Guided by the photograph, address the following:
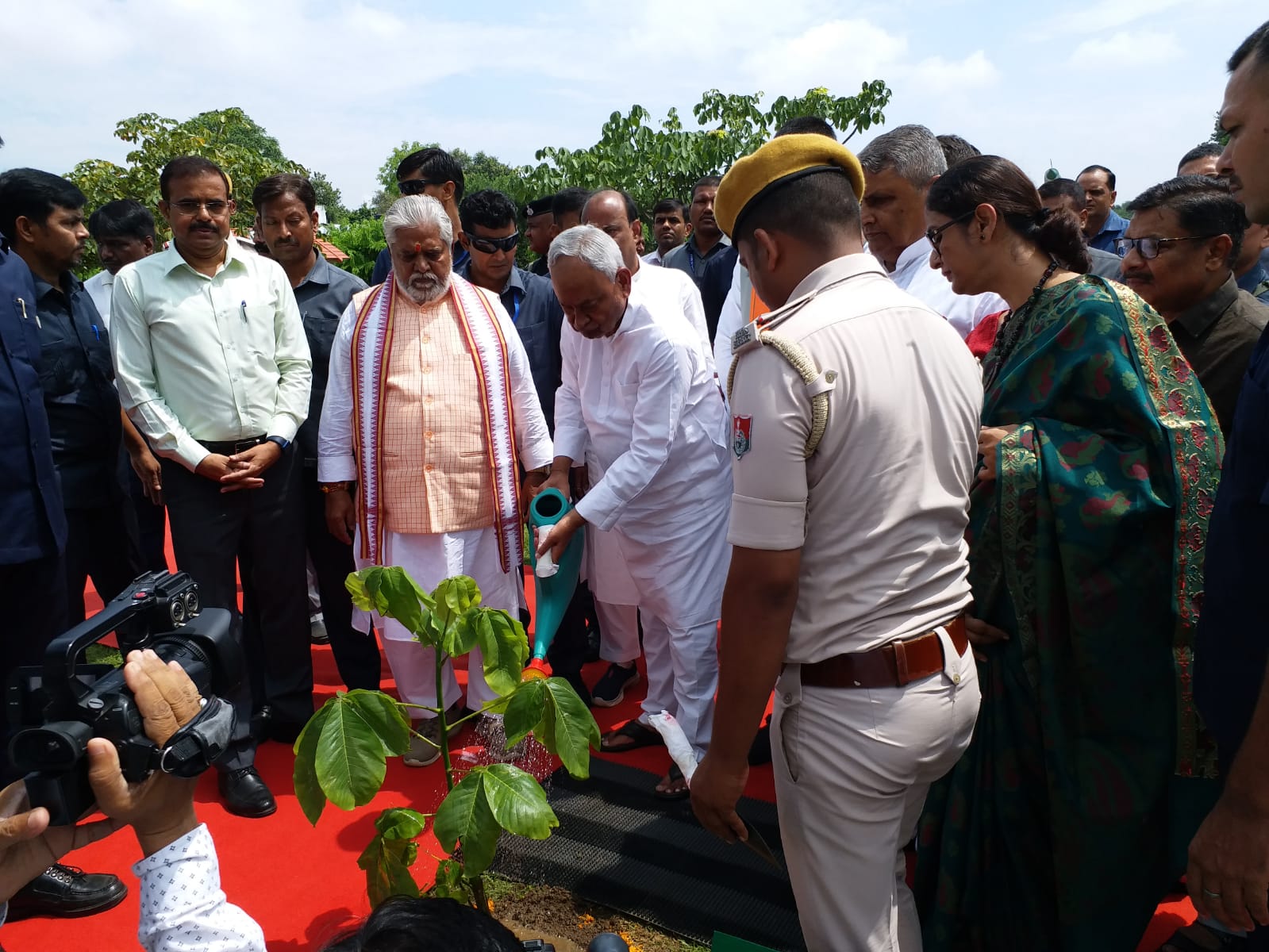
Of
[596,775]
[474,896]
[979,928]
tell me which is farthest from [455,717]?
[979,928]

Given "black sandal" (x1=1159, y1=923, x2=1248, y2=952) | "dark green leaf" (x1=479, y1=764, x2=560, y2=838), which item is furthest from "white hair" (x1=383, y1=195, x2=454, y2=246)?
"black sandal" (x1=1159, y1=923, x2=1248, y2=952)

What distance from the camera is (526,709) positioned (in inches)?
67.8

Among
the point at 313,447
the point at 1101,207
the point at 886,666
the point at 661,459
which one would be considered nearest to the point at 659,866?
the point at 661,459

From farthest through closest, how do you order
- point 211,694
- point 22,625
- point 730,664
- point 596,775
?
point 596,775 < point 22,625 < point 730,664 < point 211,694

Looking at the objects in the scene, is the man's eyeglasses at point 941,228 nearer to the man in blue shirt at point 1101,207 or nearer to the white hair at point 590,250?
the white hair at point 590,250

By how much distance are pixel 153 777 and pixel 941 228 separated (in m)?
1.95

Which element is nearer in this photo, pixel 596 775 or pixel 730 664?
pixel 730 664

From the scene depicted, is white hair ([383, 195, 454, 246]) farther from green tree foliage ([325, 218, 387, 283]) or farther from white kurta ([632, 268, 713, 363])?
green tree foliage ([325, 218, 387, 283])

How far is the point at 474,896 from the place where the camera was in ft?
6.28

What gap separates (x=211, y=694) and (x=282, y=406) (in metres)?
2.15

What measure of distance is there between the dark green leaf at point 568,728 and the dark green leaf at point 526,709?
18mm

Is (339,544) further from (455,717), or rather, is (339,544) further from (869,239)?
(869,239)

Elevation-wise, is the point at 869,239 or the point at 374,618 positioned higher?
the point at 869,239

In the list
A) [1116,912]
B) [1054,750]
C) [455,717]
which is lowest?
[455,717]
